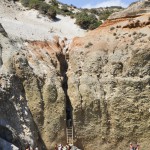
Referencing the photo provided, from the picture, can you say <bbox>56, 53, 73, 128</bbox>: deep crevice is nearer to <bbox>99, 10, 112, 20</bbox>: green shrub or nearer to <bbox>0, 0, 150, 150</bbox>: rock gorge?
<bbox>0, 0, 150, 150</bbox>: rock gorge

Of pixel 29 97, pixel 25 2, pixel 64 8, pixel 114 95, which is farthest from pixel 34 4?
pixel 29 97

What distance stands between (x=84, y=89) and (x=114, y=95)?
2296mm

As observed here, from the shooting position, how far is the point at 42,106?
37.1 metres

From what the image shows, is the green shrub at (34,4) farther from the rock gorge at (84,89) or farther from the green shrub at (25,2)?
the rock gorge at (84,89)

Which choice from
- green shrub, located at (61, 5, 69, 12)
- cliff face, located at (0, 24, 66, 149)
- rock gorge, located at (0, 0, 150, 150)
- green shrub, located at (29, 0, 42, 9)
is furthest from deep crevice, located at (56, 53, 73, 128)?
green shrub, located at (61, 5, 69, 12)

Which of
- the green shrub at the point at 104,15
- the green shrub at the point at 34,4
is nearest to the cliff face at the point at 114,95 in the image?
the green shrub at the point at 34,4

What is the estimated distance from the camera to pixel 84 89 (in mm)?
39031

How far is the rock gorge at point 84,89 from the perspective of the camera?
36.3 meters

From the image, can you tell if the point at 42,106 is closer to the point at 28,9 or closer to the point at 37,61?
the point at 37,61

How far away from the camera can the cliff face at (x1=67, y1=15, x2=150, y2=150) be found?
1508 inches

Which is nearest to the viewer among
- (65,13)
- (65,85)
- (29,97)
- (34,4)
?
(29,97)

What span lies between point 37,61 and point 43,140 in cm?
629

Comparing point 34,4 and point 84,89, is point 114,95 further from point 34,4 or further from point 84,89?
point 34,4

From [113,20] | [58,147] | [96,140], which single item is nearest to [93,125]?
[96,140]
